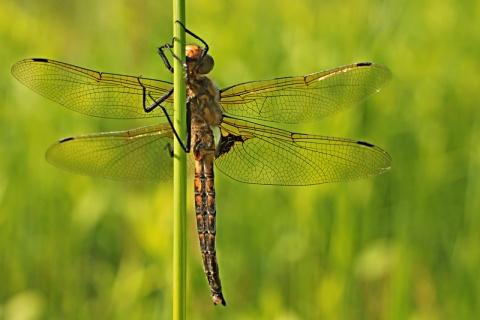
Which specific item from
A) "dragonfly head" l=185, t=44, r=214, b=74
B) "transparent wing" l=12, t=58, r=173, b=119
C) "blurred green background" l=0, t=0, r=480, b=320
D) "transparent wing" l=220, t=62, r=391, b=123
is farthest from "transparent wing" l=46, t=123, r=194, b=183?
"blurred green background" l=0, t=0, r=480, b=320

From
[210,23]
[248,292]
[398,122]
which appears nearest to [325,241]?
[248,292]

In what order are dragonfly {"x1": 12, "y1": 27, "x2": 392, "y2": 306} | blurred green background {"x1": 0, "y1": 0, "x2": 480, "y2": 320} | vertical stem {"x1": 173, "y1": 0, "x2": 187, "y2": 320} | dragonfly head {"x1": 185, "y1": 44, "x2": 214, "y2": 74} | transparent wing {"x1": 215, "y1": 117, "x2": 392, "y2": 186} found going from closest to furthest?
vertical stem {"x1": 173, "y1": 0, "x2": 187, "y2": 320}
dragonfly head {"x1": 185, "y1": 44, "x2": 214, "y2": 74}
dragonfly {"x1": 12, "y1": 27, "x2": 392, "y2": 306}
transparent wing {"x1": 215, "y1": 117, "x2": 392, "y2": 186}
blurred green background {"x1": 0, "y1": 0, "x2": 480, "y2": 320}

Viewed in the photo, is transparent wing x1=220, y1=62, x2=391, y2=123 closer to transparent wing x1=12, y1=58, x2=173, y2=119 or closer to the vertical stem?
transparent wing x1=12, y1=58, x2=173, y2=119

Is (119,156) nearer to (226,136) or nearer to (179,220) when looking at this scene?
(226,136)

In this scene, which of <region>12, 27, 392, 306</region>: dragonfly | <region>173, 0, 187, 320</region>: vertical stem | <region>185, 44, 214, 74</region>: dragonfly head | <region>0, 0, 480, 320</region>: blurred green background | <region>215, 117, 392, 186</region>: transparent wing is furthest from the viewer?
<region>0, 0, 480, 320</region>: blurred green background

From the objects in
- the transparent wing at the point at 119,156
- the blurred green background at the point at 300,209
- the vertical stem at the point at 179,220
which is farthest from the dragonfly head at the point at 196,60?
the blurred green background at the point at 300,209

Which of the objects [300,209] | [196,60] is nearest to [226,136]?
[196,60]

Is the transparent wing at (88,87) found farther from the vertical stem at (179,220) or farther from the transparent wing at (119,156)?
the vertical stem at (179,220)
